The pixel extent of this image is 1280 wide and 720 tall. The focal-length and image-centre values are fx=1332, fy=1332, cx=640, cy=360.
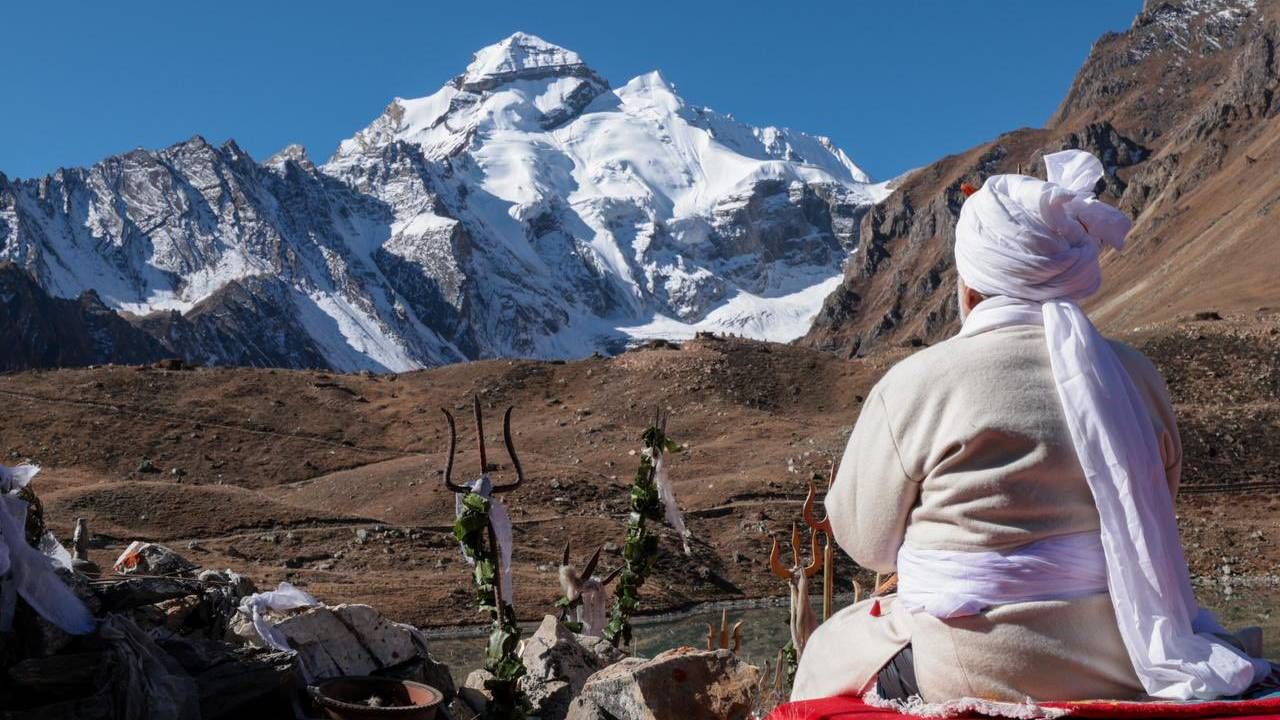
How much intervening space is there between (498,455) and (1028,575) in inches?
1304

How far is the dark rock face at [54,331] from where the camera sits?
112 metres

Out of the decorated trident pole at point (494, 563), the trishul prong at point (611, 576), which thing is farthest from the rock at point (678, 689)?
the trishul prong at point (611, 576)

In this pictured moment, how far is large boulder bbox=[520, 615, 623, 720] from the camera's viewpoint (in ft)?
27.6

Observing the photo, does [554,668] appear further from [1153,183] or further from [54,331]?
[54,331]

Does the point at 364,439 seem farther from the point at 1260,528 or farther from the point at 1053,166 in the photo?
the point at 1053,166

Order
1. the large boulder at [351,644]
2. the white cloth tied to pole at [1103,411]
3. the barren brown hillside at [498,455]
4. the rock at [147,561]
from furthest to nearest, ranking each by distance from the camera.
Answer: the barren brown hillside at [498,455], the rock at [147,561], the large boulder at [351,644], the white cloth tied to pole at [1103,411]

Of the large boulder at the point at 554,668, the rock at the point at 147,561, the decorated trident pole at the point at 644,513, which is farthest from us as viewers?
the decorated trident pole at the point at 644,513

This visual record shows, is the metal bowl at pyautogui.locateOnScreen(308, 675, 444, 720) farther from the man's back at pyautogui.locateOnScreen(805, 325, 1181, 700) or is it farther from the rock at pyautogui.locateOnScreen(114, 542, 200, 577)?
the man's back at pyautogui.locateOnScreen(805, 325, 1181, 700)

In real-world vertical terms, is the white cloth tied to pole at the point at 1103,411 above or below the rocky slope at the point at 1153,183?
below

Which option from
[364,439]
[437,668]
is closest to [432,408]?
[364,439]

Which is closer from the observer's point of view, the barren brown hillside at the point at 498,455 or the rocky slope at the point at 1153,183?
the barren brown hillside at the point at 498,455

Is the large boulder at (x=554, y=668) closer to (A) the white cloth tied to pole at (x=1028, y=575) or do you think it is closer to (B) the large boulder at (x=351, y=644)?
(B) the large boulder at (x=351, y=644)

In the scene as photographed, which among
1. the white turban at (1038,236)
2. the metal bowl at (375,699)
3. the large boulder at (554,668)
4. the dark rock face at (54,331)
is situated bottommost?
the large boulder at (554,668)

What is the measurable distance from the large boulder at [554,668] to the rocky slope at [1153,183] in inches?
2158
